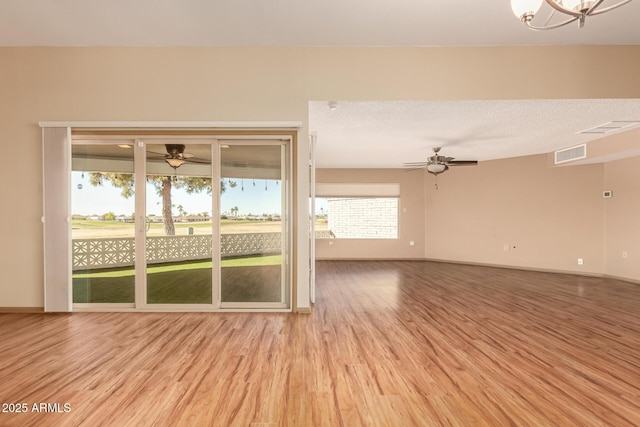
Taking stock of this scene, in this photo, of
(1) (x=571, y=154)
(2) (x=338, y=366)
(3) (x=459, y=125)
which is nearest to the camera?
(2) (x=338, y=366)

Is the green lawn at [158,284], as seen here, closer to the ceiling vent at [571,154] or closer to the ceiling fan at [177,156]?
the ceiling fan at [177,156]

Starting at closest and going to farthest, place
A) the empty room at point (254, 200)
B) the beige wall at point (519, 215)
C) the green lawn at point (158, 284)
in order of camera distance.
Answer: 1. the empty room at point (254, 200)
2. the green lawn at point (158, 284)
3. the beige wall at point (519, 215)

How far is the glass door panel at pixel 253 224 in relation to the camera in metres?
3.90

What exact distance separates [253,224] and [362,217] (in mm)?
5606

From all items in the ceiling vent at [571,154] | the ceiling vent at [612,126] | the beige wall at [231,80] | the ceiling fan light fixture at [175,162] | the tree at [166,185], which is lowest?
the tree at [166,185]

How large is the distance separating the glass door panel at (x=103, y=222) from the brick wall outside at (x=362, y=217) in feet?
19.5

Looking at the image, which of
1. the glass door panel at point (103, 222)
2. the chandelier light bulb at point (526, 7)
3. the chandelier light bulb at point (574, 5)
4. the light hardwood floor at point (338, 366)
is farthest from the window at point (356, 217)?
the chandelier light bulb at point (574, 5)

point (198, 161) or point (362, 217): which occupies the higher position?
point (198, 161)

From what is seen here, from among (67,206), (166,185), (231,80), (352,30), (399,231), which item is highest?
(352,30)

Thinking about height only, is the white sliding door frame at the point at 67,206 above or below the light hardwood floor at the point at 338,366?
above

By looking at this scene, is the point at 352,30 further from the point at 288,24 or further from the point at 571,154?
the point at 571,154

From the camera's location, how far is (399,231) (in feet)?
29.4

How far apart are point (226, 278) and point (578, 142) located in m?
6.97

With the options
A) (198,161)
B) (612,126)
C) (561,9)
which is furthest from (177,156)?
(612,126)
